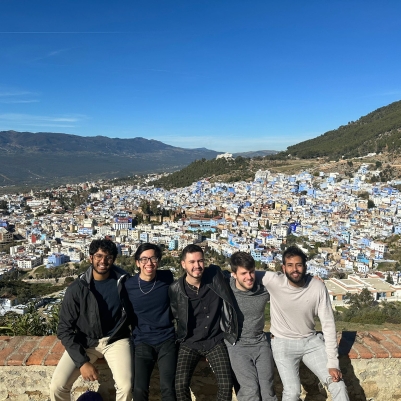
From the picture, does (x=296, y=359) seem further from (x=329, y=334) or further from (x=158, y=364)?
(x=158, y=364)

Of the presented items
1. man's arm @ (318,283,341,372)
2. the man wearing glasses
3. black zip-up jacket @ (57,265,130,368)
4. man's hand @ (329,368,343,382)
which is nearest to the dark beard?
man's arm @ (318,283,341,372)

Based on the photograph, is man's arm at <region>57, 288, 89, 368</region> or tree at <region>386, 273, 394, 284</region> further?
tree at <region>386, 273, 394, 284</region>

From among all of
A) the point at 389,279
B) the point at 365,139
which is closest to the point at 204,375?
the point at 389,279

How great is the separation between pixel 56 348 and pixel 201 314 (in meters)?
0.96

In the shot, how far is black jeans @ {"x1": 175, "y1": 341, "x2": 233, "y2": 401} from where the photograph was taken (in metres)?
2.09

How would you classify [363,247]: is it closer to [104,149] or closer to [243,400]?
[243,400]

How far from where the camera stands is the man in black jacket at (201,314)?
218cm

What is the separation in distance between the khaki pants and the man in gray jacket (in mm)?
611

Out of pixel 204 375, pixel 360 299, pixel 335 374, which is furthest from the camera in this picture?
pixel 360 299

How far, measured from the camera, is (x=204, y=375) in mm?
2307

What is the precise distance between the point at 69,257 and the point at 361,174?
33261 millimetres

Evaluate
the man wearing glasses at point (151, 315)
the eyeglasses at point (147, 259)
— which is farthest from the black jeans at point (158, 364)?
the eyeglasses at point (147, 259)

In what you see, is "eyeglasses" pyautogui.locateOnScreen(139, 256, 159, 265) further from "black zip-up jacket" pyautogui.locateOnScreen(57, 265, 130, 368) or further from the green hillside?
the green hillside

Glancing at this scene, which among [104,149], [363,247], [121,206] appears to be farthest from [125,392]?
[104,149]
